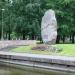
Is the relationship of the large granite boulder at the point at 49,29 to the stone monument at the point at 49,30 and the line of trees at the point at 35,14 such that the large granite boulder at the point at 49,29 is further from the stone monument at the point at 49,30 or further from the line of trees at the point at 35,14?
the line of trees at the point at 35,14

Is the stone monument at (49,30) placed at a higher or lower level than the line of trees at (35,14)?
lower

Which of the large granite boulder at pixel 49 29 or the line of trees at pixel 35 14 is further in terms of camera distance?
the line of trees at pixel 35 14

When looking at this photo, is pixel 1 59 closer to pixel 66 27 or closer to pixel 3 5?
pixel 66 27

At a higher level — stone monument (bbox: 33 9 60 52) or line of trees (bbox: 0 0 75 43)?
line of trees (bbox: 0 0 75 43)

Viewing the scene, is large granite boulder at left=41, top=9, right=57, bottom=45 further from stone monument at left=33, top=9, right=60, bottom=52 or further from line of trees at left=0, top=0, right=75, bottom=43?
line of trees at left=0, top=0, right=75, bottom=43

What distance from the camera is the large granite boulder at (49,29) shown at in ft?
109

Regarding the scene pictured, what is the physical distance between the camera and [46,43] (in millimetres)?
33594

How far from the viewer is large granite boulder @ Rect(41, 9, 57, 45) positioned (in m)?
33.3

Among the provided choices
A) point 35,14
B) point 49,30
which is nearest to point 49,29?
point 49,30

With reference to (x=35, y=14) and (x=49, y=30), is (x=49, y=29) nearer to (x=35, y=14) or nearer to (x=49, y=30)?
(x=49, y=30)

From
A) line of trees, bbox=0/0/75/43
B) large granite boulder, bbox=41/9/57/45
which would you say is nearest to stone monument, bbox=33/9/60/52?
large granite boulder, bbox=41/9/57/45

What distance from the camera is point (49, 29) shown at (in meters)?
33.8

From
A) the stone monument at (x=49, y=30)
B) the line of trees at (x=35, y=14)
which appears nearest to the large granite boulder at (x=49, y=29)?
the stone monument at (x=49, y=30)

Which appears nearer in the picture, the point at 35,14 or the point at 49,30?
the point at 49,30
